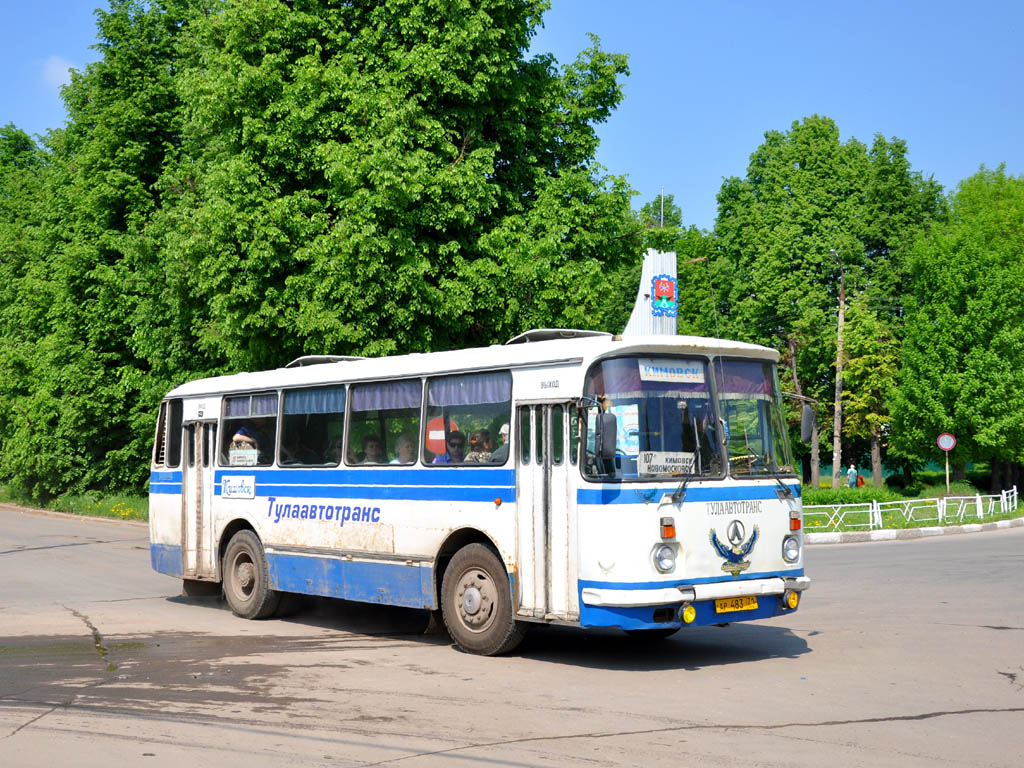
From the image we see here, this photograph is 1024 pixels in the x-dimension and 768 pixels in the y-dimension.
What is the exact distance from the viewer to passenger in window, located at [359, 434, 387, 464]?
1304 centimetres

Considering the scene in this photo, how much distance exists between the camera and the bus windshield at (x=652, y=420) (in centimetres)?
1041

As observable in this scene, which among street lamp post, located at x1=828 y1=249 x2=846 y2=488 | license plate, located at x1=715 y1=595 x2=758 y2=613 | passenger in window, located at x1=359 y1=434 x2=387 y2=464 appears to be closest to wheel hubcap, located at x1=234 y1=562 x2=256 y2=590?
passenger in window, located at x1=359 y1=434 x2=387 y2=464

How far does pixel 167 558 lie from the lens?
651 inches

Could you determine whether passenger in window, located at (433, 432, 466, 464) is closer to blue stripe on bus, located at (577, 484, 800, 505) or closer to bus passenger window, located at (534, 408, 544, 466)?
bus passenger window, located at (534, 408, 544, 466)

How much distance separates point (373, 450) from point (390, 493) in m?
0.63

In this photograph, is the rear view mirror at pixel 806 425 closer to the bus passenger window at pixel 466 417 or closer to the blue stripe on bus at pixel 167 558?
the bus passenger window at pixel 466 417

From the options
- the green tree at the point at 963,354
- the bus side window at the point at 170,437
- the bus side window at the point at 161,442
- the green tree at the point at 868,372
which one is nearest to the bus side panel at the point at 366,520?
the bus side window at the point at 170,437

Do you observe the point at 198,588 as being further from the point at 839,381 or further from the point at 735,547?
the point at 839,381

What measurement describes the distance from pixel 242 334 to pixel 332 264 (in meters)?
3.29

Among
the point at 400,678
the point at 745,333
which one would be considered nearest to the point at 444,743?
the point at 400,678

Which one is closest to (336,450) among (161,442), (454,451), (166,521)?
(454,451)

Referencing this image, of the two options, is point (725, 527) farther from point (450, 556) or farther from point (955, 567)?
point (955, 567)

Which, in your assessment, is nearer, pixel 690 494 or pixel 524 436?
pixel 690 494

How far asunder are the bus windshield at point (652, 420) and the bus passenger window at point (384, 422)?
270 cm
